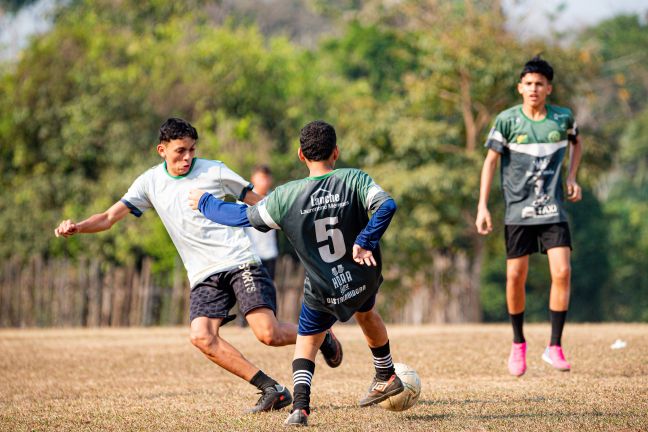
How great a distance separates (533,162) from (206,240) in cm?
272

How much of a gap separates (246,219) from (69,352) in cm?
714

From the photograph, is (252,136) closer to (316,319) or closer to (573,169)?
(573,169)

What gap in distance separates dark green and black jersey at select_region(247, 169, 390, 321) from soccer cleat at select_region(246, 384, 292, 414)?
3.23 ft

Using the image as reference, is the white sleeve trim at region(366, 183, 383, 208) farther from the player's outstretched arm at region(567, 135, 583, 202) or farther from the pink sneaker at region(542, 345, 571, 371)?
the player's outstretched arm at region(567, 135, 583, 202)

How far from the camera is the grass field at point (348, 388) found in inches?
240

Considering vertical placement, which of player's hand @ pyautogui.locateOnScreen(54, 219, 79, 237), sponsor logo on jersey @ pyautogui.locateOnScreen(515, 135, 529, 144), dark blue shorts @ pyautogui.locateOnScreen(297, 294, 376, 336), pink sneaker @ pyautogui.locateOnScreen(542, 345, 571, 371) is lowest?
pink sneaker @ pyautogui.locateOnScreen(542, 345, 571, 371)

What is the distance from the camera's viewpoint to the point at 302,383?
19.7 ft

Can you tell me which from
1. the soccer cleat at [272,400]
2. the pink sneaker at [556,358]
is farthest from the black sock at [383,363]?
the pink sneaker at [556,358]

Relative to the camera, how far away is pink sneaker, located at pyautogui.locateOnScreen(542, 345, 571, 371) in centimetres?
793

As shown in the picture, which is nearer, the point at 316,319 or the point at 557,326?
the point at 316,319

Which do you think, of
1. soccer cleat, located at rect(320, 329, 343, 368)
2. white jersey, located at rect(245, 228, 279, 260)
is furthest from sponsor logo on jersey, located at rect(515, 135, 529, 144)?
white jersey, located at rect(245, 228, 279, 260)

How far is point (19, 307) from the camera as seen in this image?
20594 mm

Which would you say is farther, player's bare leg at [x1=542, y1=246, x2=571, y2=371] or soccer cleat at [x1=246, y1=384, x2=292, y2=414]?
player's bare leg at [x1=542, y1=246, x2=571, y2=371]

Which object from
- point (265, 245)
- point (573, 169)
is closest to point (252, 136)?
point (265, 245)
